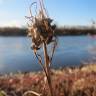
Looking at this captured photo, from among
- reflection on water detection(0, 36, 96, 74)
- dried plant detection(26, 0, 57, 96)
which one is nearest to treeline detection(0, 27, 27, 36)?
reflection on water detection(0, 36, 96, 74)

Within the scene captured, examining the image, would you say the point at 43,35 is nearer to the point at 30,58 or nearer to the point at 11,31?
the point at 30,58

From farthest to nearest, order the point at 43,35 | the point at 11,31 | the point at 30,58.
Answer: the point at 11,31, the point at 30,58, the point at 43,35

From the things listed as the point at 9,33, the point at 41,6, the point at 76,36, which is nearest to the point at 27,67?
the point at 41,6

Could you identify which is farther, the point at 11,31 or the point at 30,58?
the point at 11,31

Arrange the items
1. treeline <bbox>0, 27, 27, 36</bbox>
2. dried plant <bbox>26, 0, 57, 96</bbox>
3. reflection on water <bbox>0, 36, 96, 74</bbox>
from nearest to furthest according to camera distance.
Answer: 1. dried plant <bbox>26, 0, 57, 96</bbox>
2. reflection on water <bbox>0, 36, 96, 74</bbox>
3. treeline <bbox>0, 27, 27, 36</bbox>

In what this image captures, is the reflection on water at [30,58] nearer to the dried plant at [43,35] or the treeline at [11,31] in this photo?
the dried plant at [43,35]

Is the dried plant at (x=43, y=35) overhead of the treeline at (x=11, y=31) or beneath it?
overhead

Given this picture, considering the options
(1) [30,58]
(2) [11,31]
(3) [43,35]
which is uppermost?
(3) [43,35]

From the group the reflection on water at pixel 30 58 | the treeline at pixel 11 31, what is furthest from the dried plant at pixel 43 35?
the treeline at pixel 11 31

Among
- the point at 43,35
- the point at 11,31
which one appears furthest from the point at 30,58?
the point at 11,31

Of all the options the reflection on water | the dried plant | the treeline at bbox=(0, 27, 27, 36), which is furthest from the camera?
the treeline at bbox=(0, 27, 27, 36)

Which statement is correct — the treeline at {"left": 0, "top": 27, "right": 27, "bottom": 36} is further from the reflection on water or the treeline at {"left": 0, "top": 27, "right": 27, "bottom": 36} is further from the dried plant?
the dried plant

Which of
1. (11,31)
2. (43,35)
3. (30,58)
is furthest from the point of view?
(11,31)

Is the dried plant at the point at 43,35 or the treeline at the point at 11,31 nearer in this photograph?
the dried plant at the point at 43,35
